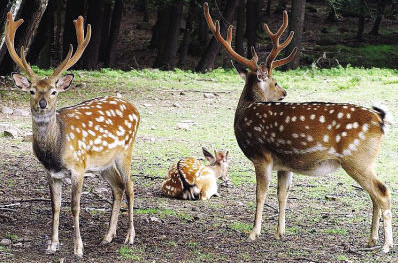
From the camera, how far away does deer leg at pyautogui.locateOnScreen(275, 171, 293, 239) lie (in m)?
6.92

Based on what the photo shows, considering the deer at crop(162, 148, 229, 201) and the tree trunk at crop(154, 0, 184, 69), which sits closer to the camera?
the deer at crop(162, 148, 229, 201)

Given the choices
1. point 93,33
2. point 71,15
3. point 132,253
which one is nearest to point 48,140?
point 132,253

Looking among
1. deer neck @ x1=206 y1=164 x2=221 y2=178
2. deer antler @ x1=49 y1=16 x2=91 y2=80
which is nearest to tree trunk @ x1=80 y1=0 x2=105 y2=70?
deer neck @ x1=206 y1=164 x2=221 y2=178

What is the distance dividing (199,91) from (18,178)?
26.2ft

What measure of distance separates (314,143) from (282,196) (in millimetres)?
724

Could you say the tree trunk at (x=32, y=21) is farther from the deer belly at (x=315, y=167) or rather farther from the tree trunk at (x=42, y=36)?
the tree trunk at (x=42, y=36)

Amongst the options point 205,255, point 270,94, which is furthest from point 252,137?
point 205,255

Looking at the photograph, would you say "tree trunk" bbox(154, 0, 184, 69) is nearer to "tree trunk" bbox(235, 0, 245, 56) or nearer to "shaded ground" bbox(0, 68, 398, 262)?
"tree trunk" bbox(235, 0, 245, 56)

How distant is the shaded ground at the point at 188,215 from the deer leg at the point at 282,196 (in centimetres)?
9

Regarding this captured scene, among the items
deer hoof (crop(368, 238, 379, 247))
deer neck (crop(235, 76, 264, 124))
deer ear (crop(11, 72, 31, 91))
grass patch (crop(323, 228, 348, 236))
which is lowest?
grass patch (crop(323, 228, 348, 236))

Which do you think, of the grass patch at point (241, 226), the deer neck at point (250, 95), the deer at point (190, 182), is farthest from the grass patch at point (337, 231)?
the deer at point (190, 182)

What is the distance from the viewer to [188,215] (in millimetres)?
7641

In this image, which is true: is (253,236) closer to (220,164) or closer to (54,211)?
(54,211)

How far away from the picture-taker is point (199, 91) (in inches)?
646
